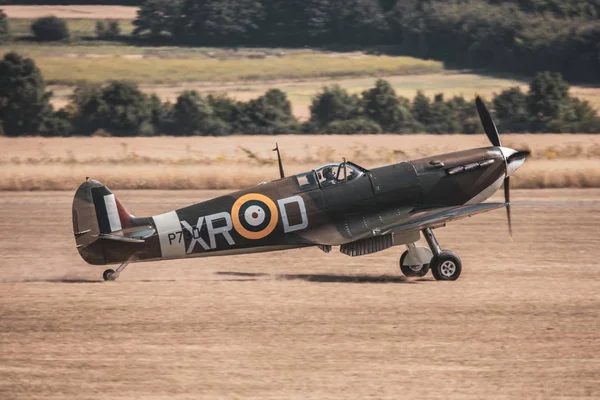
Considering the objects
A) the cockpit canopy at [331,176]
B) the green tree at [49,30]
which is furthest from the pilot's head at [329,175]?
the green tree at [49,30]

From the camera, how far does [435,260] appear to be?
14031 millimetres

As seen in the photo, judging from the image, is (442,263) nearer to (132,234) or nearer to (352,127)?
(132,234)

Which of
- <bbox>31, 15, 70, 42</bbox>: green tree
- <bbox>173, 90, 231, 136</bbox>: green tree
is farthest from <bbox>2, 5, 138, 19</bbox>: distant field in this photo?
<bbox>173, 90, 231, 136</bbox>: green tree

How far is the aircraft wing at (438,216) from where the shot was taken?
13.4 meters

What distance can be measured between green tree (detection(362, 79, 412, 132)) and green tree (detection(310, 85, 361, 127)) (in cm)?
73

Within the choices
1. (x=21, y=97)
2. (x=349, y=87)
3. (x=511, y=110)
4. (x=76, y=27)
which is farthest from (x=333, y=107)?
(x=76, y=27)

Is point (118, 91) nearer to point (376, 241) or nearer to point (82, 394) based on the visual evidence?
point (376, 241)

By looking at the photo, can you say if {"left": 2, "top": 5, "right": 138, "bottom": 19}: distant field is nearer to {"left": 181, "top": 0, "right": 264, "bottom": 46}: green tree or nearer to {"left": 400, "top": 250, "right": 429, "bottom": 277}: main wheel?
{"left": 181, "top": 0, "right": 264, "bottom": 46}: green tree

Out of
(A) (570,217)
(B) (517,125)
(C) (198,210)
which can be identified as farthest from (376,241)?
(B) (517,125)

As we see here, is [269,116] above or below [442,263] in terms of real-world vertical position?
below

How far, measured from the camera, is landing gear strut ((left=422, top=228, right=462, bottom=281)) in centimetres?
1398

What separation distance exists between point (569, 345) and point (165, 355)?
178 inches

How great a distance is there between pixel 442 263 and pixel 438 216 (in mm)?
897

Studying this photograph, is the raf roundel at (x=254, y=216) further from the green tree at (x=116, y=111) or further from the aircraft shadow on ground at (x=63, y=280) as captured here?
the green tree at (x=116, y=111)
